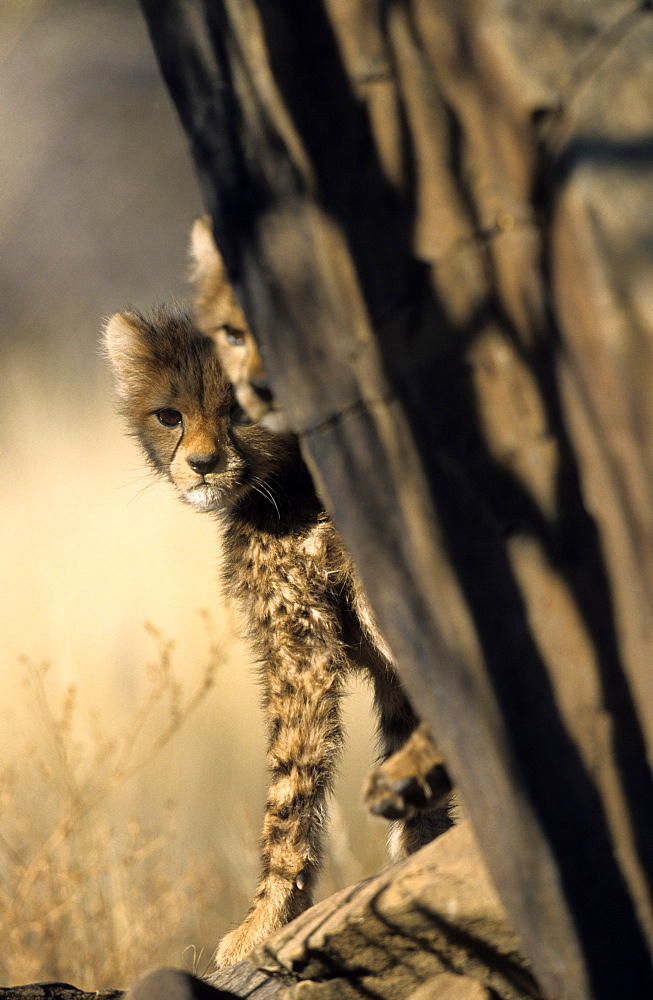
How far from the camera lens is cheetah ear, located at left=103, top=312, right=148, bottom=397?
10.5ft

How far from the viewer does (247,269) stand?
66.4 inches

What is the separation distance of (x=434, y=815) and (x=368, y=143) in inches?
99.6

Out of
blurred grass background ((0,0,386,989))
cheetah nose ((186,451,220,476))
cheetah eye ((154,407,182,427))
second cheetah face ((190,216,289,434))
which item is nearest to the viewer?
second cheetah face ((190,216,289,434))

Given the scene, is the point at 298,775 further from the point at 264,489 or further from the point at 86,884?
the point at 86,884

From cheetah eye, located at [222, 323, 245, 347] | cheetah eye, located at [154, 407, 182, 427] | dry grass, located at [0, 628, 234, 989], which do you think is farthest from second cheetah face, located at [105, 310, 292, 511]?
dry grass, located at [0, 628, 234, 989]

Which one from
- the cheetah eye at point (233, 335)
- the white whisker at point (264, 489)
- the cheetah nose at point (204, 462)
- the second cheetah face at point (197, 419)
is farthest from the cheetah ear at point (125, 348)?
the cheetah eye at point (233, 335)

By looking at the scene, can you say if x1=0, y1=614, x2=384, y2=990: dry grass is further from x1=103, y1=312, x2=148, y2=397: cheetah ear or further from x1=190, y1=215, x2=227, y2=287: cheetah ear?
x1=190, y1=215, x2=227, y2=287: cheetah ear

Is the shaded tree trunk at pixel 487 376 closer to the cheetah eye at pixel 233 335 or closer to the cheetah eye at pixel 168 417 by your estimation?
the cheetah eye at pixel 233 335

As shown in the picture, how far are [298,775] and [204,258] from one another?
1684mm

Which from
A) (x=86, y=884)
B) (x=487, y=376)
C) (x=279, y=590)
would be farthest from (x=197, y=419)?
(x=86, y=884)

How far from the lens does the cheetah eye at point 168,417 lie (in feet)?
10.4

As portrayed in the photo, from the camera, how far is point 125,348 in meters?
3.29

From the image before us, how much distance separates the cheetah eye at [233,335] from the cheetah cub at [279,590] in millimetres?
769

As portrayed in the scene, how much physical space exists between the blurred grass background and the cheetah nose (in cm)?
424
